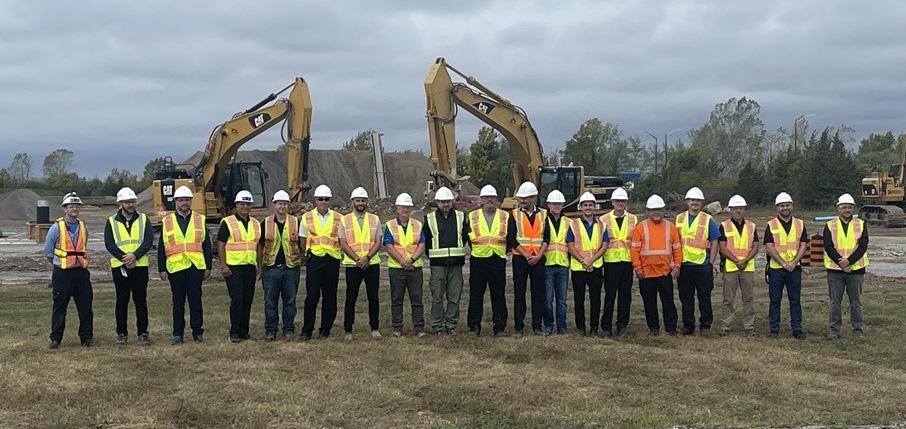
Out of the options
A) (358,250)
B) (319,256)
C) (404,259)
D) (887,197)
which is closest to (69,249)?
(319,256)

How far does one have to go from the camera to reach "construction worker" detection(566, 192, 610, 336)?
1093 centimetres

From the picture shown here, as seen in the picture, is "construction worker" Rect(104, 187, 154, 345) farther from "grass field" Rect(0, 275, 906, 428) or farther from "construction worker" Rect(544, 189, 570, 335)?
"construction worker" Rect(544, 189, 570, 335)

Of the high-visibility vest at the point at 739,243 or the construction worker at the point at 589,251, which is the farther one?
the high-visibility vest at the point at 739,243

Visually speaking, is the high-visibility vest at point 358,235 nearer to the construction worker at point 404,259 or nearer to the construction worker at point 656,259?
the construction worker at point 404,259

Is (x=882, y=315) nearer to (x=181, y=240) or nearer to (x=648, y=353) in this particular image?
(x=648, y=353)

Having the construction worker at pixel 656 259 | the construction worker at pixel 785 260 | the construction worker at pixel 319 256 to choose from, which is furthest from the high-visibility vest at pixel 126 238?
the construction worker at pixel 785 260

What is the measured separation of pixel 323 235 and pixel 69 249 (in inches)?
109

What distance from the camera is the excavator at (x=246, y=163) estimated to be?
23.8 metres

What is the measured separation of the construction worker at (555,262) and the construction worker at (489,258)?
0.52 m

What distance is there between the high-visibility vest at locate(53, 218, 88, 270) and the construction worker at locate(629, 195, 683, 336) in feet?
20.7

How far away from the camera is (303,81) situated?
77.8 feet

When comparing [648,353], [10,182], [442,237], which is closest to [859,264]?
[648,353]

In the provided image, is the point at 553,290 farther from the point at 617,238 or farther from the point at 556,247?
the point at 617,238

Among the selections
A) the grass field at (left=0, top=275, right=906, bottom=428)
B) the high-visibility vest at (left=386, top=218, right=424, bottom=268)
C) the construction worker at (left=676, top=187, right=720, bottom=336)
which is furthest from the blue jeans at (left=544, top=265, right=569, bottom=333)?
the high-visibility vest at (left=386, top=218, right=424, bottom=268)
